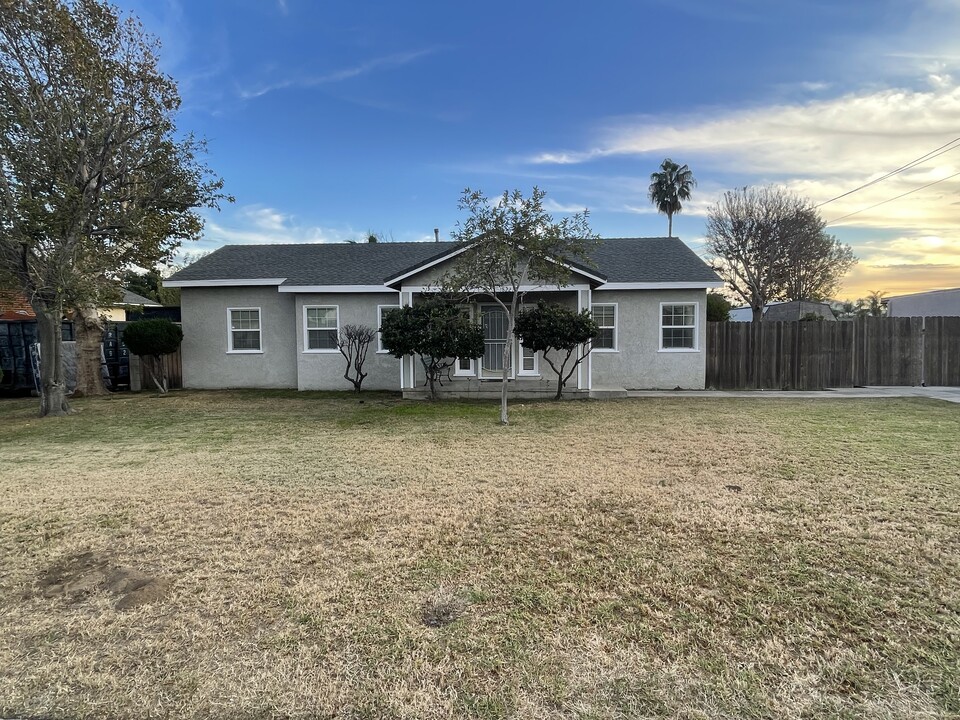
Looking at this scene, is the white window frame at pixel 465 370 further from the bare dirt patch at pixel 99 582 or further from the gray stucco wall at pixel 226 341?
the bare dirt patch at pixel 99 582

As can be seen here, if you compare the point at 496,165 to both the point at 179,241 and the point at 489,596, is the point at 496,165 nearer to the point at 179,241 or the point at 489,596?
the point at 179,241

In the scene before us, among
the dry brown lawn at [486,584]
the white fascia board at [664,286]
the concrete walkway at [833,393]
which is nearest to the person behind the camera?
the dry brown lawn at [486,584]

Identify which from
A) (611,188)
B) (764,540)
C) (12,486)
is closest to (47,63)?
(12,486)

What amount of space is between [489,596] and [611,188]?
701 inches

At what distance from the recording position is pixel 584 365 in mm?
12836

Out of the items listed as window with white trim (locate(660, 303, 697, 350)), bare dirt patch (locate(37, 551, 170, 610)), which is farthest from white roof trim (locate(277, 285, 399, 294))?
bare dirt patch (locate(37, 551, 170, 610))

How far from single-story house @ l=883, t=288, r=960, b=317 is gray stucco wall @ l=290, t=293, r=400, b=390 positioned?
2340 centimetres

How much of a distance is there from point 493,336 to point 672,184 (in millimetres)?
26244

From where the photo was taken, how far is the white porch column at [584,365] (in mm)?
12102

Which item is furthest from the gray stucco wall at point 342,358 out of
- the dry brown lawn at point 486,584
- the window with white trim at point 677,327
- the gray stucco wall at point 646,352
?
the dry brown lawn at point 486,584

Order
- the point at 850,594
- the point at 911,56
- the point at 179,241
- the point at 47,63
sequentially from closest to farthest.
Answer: the point at 850,594 < the point at 47,63 < the point at 911,56 < the point at 179,241

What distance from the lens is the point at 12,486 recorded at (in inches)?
224

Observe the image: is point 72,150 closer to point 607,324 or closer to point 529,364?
point 529,364

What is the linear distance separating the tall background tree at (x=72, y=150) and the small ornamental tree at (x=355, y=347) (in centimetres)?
514
